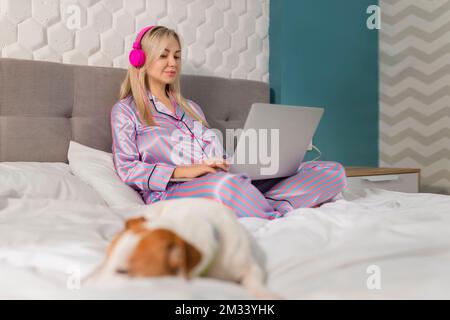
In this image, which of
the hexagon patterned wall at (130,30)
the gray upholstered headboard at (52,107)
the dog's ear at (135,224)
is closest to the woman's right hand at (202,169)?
the gray upholstered headboard at (52,107)

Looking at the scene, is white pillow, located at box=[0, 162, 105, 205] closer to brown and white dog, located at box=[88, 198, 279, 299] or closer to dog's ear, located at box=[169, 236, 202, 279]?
brown and white dog, located at box=[88, 198, 279, 299]

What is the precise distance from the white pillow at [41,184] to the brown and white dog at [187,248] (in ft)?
2.32

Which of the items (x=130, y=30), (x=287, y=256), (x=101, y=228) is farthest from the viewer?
(x=130, y=30)

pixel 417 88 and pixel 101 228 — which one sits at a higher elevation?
pixel 417 88

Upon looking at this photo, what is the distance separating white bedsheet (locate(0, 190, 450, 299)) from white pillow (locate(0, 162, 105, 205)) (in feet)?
0.40

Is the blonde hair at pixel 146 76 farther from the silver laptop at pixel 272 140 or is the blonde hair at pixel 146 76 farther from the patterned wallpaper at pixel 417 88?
the patterned wallpaper at pixel 417 88

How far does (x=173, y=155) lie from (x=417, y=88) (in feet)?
6.54

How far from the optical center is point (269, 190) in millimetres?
1675

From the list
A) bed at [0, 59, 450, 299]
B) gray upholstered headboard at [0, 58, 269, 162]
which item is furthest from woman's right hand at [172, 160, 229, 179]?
gray upholstered headboard at [0, 58, 269, 162]

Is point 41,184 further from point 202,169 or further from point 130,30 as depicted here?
point 130,30

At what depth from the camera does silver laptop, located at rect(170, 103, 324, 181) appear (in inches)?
53.7

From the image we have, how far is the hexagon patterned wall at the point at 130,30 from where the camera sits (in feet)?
6.52

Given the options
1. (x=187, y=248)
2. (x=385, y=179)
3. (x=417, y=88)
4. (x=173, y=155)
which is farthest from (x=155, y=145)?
(x=417, y=88)
